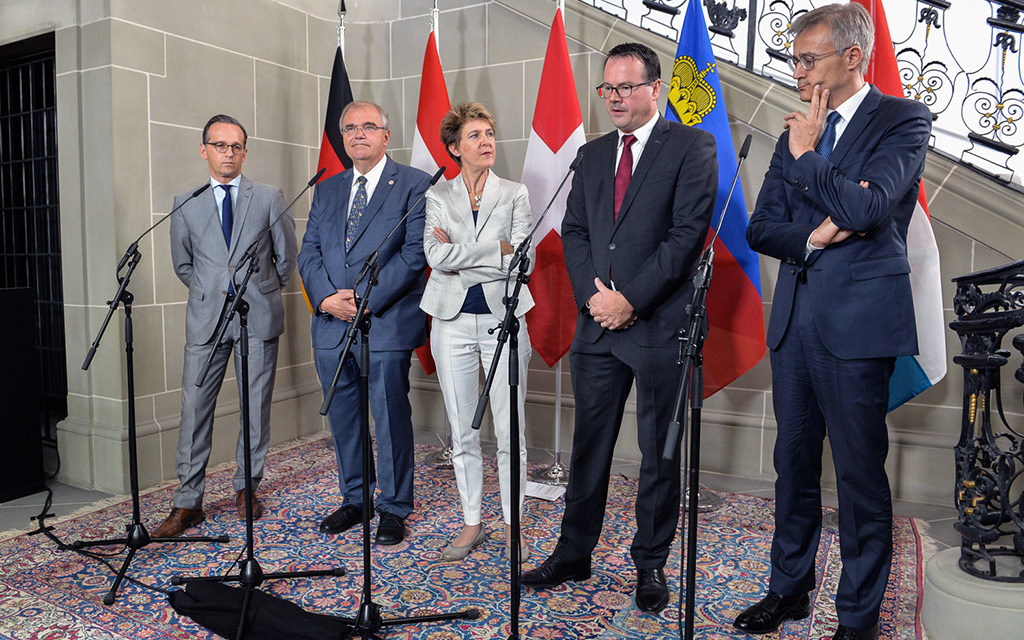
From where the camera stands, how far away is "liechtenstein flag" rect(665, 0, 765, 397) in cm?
371

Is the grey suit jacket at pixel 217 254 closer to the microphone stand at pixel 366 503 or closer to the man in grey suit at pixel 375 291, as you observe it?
the man in grey suit at pixel 375 291

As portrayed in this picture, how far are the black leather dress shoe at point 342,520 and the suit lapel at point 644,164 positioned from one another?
5.85ft

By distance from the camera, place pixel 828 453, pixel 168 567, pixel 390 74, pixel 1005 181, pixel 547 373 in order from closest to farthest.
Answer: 1. pixel 168 567
2. pixel 1005 181
3. pixel 828 453
4. pixel 547 373
5. pixel 390 74

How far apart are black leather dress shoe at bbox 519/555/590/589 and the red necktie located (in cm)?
130

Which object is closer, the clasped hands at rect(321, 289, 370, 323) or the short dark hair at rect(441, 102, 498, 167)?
the short dark hair at rect(441, 102, 498, 167)

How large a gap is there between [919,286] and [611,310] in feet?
4.91

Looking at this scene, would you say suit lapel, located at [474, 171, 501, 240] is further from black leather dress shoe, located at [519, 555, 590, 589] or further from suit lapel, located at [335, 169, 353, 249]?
black leather dress shoe, located at [519, 555, 590, 589]

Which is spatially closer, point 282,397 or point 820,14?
point 820,14

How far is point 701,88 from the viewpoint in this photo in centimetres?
374

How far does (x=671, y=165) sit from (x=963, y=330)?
3.81 feet

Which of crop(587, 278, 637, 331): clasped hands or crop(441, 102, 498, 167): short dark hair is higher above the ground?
crop(441, 102, 498, 167): short dark hair

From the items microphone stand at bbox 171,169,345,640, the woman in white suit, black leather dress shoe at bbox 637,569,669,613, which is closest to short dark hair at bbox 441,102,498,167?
the woman in white suit

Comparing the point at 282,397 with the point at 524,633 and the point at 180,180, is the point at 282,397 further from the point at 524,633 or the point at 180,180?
the point at 524,633

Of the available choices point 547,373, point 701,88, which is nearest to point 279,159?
point 547,373
